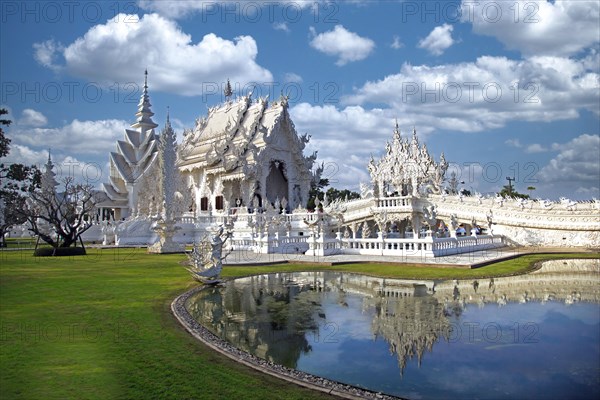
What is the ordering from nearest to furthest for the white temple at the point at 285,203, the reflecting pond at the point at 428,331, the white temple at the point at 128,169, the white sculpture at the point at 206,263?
1. the reflecting pond at the point at 428,331
2. the white sculpture at the point at 206,263
3. the white temple at the point at 285,203
4. the white temple at the point at 128,169

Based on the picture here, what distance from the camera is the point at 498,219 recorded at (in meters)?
25.3

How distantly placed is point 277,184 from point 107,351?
33765 mm

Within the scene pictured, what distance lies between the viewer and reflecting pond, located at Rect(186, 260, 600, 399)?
5.34 meters

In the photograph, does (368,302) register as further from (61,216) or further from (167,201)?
(61,216)

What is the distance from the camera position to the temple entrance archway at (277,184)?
39.0m

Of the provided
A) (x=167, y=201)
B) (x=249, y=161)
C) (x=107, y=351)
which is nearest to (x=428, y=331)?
(x=107, y=351)

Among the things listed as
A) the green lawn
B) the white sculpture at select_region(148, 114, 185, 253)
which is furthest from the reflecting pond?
the white sculpture at select_region(148, 114, 185, 253)

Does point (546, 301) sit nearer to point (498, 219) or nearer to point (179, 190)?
point (498, 219)

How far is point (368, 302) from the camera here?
996cm

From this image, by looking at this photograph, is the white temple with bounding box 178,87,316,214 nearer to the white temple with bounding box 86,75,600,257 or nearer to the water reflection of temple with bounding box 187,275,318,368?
the white temple with bounding box 86,75,600,257

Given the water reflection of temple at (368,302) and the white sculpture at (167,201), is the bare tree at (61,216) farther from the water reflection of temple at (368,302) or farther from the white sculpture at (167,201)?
the water reflection of temple at (368,302)

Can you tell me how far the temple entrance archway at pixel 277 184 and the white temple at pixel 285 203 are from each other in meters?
0.09

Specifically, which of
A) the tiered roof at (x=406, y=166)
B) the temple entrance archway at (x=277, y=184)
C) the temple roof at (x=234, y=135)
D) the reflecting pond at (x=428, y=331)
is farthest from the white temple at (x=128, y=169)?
the reflecting pond at (x=428, y=331)

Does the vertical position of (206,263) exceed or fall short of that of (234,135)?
it falls short
